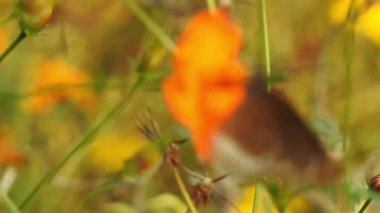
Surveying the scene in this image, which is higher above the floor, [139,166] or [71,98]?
[139,166]

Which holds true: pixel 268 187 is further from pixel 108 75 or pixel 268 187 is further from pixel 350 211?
pixel 108 75

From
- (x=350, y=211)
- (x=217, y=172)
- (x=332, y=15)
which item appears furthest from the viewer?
(x=332, y=15)

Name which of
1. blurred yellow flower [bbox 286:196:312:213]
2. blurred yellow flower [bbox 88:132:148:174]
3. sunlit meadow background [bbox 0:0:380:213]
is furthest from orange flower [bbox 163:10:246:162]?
blurred yellow flower [bbox 88:132:148:174]

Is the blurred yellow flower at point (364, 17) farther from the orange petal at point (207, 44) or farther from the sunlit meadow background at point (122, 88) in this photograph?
the orange petal at point (207, 44)

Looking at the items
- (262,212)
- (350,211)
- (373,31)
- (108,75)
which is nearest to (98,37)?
(108,75)

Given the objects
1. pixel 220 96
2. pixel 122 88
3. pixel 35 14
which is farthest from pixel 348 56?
Answer: pixel 122 88
